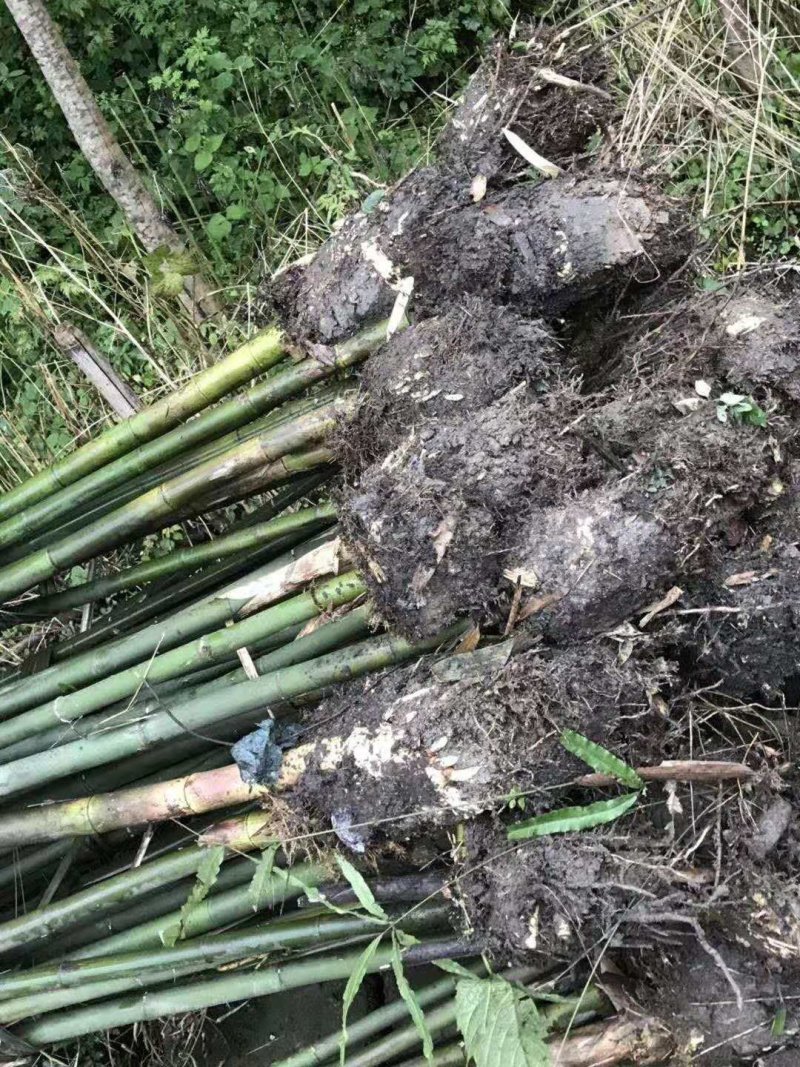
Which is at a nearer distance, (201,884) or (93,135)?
(201,884)

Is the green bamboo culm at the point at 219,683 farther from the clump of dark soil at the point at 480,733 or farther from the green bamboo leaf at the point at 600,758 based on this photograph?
the green bamboo leaf at the point at 600,758

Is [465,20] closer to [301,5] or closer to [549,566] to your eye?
[301,5]

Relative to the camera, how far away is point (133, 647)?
221 centimetres

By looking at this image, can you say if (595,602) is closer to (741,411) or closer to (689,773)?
(689,773)

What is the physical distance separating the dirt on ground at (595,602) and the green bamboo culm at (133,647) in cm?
Result: 37

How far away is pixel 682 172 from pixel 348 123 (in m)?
1.27

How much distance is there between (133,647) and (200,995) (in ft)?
2.72

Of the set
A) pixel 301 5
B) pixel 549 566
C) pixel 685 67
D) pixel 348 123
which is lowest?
pixel 549 566

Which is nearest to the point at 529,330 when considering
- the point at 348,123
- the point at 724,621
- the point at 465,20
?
the point at 724,621

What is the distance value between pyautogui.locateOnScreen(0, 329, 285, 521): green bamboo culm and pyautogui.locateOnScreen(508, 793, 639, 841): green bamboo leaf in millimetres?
1342

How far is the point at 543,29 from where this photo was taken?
227cm

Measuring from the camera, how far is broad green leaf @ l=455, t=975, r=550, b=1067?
5.31 ft

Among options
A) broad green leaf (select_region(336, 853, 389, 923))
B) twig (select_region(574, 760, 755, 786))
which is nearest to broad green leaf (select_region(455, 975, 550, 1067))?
broad green leaf (select_region(336, 853, 389, 923))

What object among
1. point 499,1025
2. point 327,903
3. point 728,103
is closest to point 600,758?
point 499,1025
